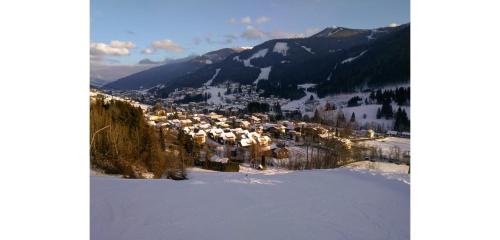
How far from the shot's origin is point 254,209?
292cm

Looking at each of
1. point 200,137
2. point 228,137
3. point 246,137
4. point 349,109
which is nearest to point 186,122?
point 200,137

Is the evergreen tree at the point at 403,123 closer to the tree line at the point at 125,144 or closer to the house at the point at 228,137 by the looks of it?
the tree line at the point at 125,144

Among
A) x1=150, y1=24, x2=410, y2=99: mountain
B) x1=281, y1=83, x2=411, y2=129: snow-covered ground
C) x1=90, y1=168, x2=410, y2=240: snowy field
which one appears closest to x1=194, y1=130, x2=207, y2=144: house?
x1=150, y1=24, x2=410, y2=99: mountain

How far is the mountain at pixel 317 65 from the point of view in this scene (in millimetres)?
8602

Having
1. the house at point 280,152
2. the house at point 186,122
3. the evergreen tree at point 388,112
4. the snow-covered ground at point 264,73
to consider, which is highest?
the snow-covered ground at point 264,73

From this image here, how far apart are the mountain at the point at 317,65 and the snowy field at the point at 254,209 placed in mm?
1312

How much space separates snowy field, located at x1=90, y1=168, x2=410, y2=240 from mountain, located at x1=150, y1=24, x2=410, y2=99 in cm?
131

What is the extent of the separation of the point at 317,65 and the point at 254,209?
17.3 m

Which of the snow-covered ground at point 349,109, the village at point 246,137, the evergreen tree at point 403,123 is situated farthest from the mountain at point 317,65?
the village at point 246,137

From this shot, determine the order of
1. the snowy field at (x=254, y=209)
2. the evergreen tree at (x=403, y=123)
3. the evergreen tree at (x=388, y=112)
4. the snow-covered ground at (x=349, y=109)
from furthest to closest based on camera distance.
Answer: the snow-covered ground at (x=349, y=109) < the evergreen tree at (x=388, y=112) < the evergreen tree at (x=403, y=123) < the snowy field at (x=254, y=209)

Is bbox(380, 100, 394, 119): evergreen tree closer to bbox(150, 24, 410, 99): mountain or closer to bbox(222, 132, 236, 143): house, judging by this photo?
bbox(150, 24, 410, 99): mountain
